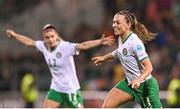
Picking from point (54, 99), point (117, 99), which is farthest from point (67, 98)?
point (117, 99)

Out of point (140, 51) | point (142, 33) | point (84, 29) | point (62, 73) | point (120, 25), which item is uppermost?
point (84, 29)

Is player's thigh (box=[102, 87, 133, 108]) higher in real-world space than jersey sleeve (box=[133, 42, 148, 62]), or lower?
lower

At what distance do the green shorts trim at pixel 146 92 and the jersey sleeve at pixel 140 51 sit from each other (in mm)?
475

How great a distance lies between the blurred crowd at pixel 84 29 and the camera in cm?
2056

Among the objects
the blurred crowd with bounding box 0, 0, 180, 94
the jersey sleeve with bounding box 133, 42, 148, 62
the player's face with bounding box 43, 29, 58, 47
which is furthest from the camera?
the blurred crowd with bounding box 0, 0, 180, 94

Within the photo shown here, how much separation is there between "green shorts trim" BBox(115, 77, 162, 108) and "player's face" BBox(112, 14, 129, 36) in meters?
0.76

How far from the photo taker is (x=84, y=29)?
70.9 feet

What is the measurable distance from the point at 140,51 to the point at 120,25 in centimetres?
53

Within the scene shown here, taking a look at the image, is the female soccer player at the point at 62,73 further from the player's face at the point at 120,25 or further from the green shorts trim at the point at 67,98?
the player's face at the point at 120,25

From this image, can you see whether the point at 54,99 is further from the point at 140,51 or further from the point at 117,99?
the point at 140,51

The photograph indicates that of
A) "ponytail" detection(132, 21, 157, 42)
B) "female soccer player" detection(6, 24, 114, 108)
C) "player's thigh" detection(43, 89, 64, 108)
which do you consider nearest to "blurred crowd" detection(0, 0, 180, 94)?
"female soccer player" detection(6, 24, 114, 108)

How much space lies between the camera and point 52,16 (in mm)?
21906

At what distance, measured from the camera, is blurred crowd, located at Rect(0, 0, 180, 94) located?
20.6 meters

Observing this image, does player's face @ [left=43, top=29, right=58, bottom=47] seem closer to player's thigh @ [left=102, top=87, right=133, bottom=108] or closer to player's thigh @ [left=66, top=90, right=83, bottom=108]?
player's thigh @ [left=66, top=90, right=83, bottom=108]
